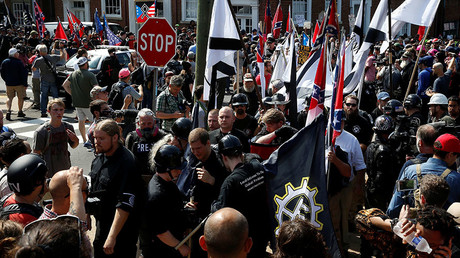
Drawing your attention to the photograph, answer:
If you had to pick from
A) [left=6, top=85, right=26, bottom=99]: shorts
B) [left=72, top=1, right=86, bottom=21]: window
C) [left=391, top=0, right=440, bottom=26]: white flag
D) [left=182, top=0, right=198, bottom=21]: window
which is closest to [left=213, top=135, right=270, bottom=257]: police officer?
[left=391, top=0, right=440, bottom=26]: white flag

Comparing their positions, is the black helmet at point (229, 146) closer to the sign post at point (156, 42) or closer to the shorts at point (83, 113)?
the sign post at point (156, 42)

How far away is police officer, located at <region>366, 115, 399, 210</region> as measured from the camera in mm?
5980

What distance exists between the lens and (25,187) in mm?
3826

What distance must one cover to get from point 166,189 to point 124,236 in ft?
2.18

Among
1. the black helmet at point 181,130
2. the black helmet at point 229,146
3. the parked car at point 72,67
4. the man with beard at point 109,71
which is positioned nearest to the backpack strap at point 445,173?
the black helmet at point 229,146

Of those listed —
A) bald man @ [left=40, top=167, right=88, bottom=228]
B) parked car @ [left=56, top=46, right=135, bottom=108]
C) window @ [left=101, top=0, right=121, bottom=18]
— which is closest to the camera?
bald man @ [left=40, top=167, right=88, bottom=228]

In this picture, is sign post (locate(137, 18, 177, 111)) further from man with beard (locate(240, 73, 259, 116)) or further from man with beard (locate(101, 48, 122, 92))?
man with beard (locate(101, 48, 122, 92))

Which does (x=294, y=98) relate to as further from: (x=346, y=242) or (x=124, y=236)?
(x=124, y=236)

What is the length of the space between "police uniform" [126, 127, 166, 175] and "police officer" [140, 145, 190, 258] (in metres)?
1.64

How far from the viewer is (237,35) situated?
7.40 m

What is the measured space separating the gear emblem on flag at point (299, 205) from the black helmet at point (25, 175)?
201 cm

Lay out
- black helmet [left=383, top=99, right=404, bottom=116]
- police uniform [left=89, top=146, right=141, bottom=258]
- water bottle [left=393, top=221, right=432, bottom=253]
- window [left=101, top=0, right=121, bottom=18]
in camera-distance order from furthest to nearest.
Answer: window [left=101, top=0, right=121, bottom=18], black helmet [left=383, top=99, right=404, bottom=116], police uniform [left=89, top=146, right=141, bottom=258], water bottle [left=393, top=221, right=432, bottom=253]

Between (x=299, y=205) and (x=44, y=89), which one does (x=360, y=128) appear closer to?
(x=299, y=205)

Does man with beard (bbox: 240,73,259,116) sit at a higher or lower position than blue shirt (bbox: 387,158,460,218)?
higher
